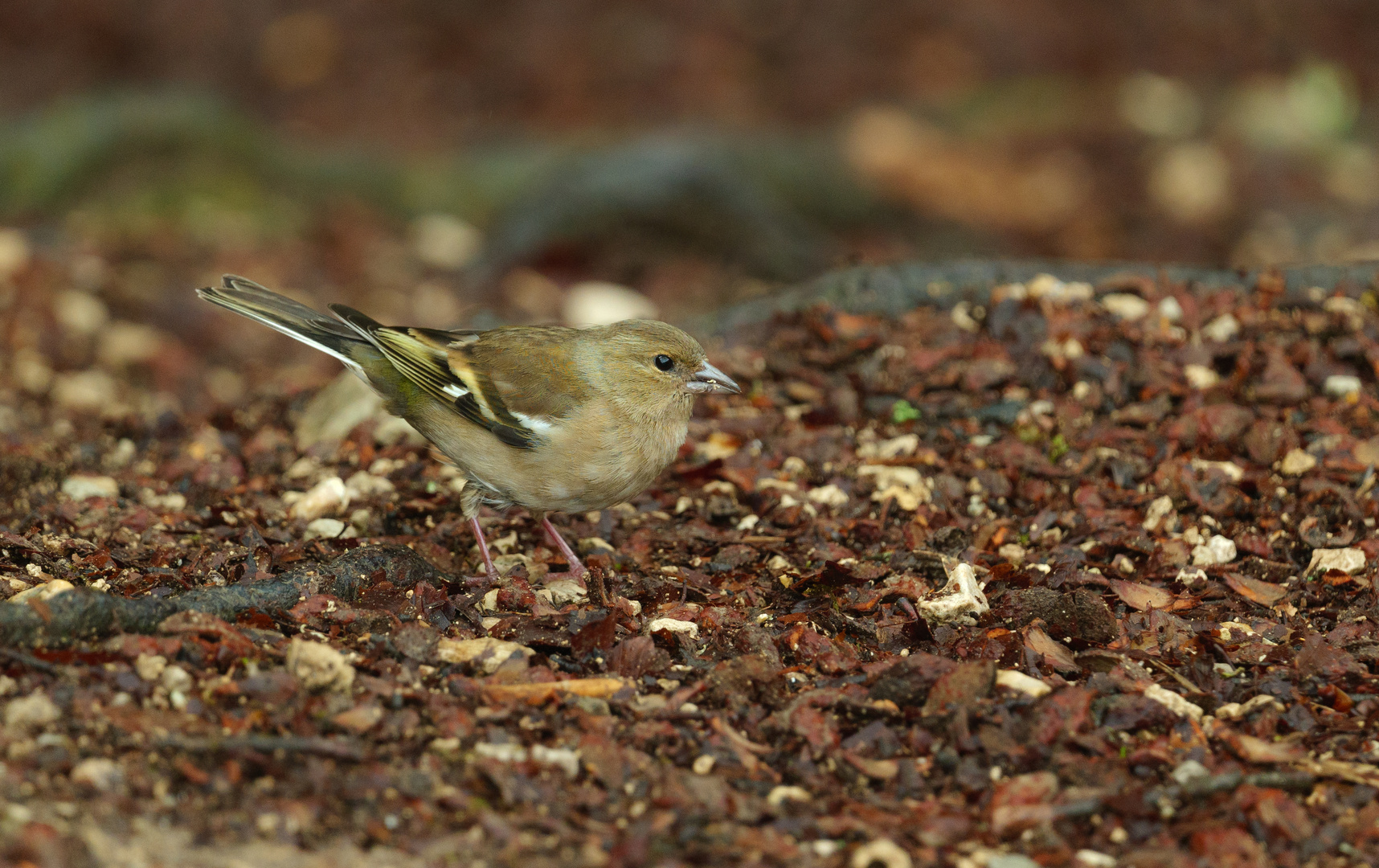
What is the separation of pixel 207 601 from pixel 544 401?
1.42 meters

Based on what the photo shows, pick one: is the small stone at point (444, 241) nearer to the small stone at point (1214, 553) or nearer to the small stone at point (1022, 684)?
the small stone at point (1214, 553)

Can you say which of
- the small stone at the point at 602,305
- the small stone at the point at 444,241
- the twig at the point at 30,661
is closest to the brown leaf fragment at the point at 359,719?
the twig at the point at 30,661

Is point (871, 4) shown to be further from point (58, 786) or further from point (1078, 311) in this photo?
point (58, 786)

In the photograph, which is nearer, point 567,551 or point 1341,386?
point 567,551

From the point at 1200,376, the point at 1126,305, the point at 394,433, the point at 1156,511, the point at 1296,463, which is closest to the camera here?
the point at 1156,511

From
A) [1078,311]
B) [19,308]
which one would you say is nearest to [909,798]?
[1078,311]

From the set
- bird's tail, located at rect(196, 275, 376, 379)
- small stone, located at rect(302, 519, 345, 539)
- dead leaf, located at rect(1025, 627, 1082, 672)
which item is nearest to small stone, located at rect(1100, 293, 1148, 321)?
dead leaf, located at rect(1025, 627, 1082, 672)

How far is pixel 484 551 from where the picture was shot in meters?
4.82

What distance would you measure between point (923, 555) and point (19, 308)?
6.08m

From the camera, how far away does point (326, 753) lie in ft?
11.0

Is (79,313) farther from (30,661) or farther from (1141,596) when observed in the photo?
(1141,596)

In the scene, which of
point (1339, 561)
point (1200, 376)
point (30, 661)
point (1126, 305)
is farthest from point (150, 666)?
point (1126, 305)

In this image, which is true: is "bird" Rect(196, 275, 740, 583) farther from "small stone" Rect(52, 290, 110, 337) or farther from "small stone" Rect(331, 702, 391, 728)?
"small stone" Rect(52, 290, 110, 337)

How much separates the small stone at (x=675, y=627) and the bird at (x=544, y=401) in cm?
53
